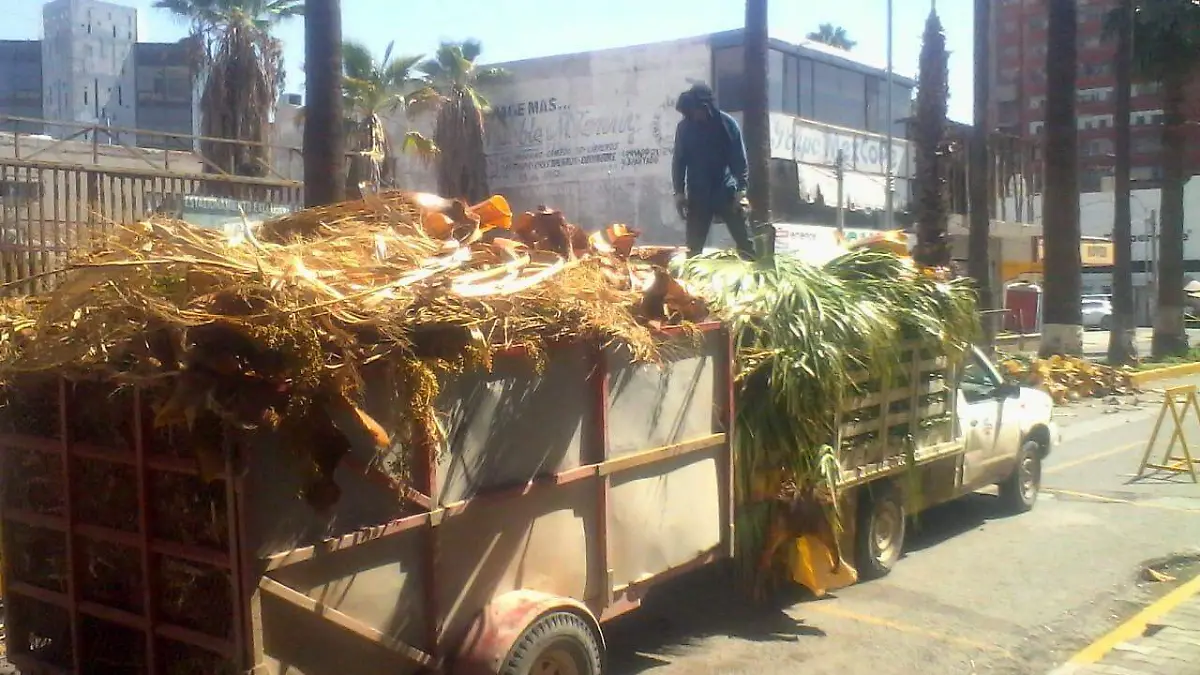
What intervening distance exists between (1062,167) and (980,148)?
4.92ft

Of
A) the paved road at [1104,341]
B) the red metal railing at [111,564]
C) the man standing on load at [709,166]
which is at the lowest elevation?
the paved road at [1104,341]

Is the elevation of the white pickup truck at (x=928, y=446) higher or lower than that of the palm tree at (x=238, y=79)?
lower

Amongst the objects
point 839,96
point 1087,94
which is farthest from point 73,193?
point 1087,94

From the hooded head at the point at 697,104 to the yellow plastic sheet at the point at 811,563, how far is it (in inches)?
139

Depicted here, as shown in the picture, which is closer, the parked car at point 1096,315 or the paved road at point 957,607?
the paved road at point 957,607

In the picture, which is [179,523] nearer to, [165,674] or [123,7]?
[165,674]

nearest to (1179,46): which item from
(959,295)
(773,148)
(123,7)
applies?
(773,148)

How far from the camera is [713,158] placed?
8.73 m

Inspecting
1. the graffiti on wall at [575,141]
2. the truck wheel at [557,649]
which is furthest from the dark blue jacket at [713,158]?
the graffiti on wall at [575,141]

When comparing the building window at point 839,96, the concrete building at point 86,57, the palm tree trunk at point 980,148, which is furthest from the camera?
the concrete building at point 86,57

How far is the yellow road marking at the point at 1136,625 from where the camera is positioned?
611 cm

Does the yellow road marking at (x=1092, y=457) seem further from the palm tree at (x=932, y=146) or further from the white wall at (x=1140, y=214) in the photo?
the white wall at (x=1140, y=214)

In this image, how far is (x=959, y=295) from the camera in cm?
778

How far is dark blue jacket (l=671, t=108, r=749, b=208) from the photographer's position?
8.66 m
